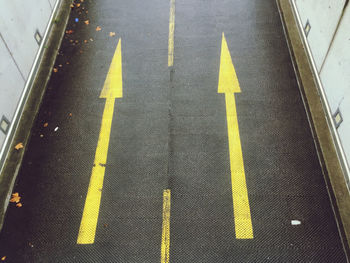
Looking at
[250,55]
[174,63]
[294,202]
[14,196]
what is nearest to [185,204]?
[294,202]

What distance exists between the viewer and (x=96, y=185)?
5.24m

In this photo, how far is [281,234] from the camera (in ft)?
15.2

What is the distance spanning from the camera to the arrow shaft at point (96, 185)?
4781 mm

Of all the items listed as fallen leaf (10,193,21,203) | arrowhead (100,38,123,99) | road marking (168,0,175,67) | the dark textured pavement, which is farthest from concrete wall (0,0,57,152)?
road marking (168,0,175,67)

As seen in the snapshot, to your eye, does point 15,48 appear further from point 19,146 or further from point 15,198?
point 15,198

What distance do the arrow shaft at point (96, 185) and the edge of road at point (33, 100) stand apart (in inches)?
53.8

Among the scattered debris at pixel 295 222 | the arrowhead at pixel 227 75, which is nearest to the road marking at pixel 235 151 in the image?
the arrowhead at pixel 227 75

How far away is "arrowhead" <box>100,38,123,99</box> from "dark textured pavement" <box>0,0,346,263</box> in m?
0.14

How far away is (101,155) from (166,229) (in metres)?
1.87

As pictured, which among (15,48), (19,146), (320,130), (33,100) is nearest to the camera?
(320,130)

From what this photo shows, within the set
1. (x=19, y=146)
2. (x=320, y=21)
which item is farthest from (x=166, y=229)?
(x=320, y=21)

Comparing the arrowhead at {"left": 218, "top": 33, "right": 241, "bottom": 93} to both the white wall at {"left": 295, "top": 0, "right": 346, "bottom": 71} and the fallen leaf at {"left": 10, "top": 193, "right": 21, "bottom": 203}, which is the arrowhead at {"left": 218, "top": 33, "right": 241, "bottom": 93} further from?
the fallen leaf at {"left": 10, "top": 193, "right": 21, "bottom": 203}

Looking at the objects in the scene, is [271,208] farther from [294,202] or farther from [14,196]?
[14,196]

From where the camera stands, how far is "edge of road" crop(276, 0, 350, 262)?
470 cm
